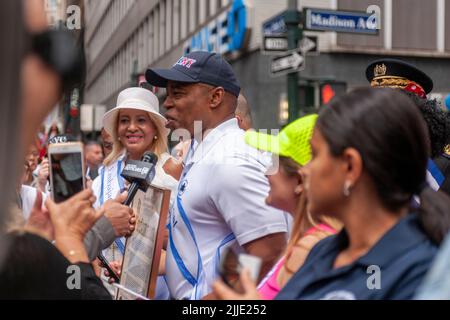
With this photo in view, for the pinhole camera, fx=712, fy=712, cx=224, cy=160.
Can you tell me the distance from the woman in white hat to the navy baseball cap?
67 centimetres

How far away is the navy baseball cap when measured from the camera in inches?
118

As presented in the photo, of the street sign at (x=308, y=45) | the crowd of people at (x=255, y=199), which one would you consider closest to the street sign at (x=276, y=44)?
the street sign at (x=308, y=45)

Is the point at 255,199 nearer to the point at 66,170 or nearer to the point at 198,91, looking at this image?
the point at 198,91

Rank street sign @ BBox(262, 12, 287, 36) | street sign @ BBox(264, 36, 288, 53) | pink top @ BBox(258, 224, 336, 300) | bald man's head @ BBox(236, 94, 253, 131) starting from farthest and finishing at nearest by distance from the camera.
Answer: street sign @ BBox(264, 36, 288, 53)
street sign @ BBox(262, 12, 287, 36)
bald man's head @ BBox(236, 94, 253, 131)
pink top @ BBox(258, 224, 336, 300)

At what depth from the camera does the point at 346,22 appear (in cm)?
787

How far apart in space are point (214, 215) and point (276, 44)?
7.04 meters

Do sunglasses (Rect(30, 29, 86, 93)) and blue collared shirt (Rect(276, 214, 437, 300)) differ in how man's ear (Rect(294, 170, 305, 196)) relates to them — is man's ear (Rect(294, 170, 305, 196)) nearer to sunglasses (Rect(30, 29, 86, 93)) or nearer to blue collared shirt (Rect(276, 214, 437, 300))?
blue collared shirt (Rect(276, 214, 437, 300))

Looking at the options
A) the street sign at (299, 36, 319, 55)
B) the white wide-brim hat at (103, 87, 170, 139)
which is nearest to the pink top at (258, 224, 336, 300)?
the white wide-brim hat at (103, 87, 170, 139)

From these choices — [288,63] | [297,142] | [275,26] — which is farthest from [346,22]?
[297,142]

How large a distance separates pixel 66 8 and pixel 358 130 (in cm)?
65

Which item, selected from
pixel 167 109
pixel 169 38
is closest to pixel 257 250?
pixel 167 109

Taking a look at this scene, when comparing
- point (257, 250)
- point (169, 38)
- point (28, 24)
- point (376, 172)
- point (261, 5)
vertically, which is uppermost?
point (261, 5)

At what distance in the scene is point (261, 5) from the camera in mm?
16578

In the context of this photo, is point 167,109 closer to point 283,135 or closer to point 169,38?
point 283,135
